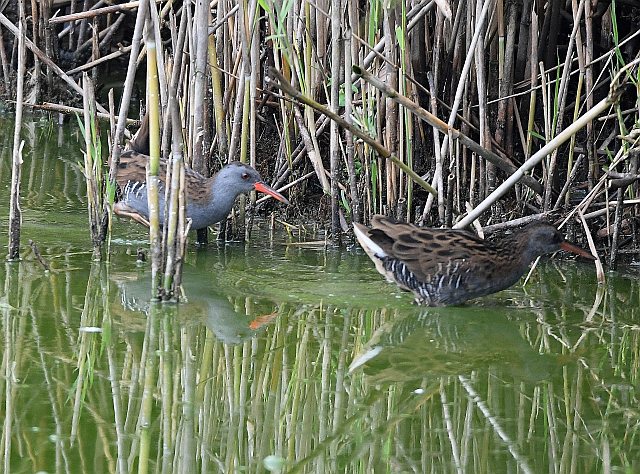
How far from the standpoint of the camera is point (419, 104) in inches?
265

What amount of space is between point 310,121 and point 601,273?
1.93 m

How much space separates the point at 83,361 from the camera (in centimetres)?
454

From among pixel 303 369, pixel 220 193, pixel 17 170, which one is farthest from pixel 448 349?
pixel 17 170

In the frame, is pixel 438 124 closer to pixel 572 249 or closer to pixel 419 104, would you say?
pixel 572 249

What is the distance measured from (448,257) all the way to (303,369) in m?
1.31

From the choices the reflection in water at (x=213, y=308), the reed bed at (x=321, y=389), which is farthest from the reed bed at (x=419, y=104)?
the reed bed at (x=321, y=389)

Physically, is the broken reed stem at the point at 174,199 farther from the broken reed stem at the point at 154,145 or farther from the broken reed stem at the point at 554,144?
the broken reed stem at the point at 554,144

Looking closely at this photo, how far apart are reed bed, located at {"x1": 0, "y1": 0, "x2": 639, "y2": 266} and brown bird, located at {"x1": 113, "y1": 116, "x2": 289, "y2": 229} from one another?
0.48 ft

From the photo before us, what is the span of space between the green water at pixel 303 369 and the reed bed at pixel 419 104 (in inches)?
18.8

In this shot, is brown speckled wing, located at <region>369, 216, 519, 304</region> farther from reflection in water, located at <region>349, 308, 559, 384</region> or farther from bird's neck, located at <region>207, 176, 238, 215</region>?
bird's neck, located at <region>207, 176, 238, 215</region>

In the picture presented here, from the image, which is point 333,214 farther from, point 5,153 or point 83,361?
point 5,153

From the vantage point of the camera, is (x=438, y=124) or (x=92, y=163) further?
(x=92, y=163)

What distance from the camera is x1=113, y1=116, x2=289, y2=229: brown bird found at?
6414 millimetres

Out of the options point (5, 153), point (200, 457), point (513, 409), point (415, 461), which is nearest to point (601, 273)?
point (513, 409)
